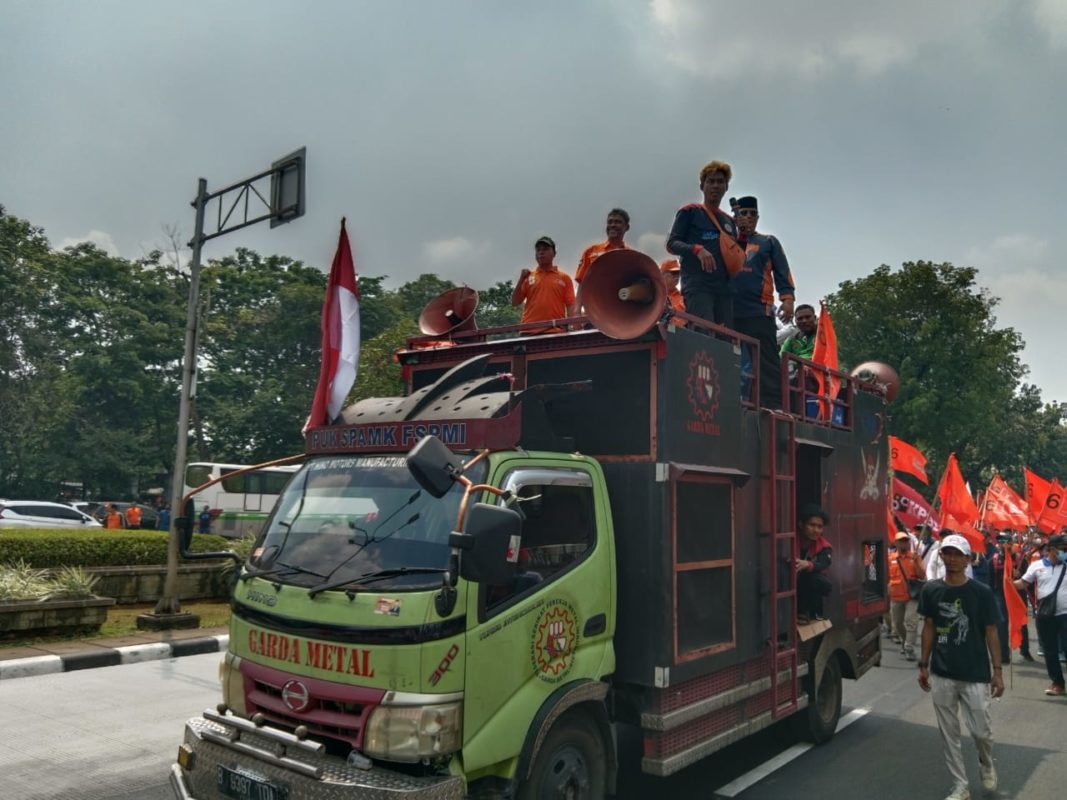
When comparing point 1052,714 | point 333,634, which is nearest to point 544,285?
point 333,634

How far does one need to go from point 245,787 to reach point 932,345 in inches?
1361

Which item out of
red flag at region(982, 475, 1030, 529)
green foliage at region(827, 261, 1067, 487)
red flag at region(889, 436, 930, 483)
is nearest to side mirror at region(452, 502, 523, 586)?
red flag at region(889, 436, 930, 483)

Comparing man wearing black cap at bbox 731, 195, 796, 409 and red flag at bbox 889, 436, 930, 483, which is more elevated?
man wearing black cap at bbox 731, 195, 796, 409

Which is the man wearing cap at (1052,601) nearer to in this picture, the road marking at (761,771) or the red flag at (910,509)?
the red flag at (910,509)

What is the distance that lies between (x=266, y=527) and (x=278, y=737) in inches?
48.4

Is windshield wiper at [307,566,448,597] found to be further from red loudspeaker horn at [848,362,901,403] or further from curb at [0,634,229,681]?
red loudspeaker horn at [848,362,901,403]

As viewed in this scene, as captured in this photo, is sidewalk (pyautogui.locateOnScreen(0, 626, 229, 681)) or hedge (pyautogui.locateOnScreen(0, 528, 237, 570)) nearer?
sidewalk (pyautogui.locateOnScreen(0, 626, 229, 681))

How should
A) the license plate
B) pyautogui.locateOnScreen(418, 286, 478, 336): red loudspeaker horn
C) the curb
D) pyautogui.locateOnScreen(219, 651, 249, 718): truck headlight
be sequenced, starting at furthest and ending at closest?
the curb → pyautogui.locateOnScreen(418, 286, 478, 336): red loudspeaker horn → pyautogui.locateOnScreen(219, 651, 249, 718): truck headlight → the license plate

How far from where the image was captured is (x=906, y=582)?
11.5m

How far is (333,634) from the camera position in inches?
153

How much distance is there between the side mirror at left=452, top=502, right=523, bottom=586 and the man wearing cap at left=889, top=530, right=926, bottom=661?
9.47 meters

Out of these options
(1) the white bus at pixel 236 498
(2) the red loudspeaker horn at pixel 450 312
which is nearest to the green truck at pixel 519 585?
(2) the red loudspeaker horn at pixel 450 312

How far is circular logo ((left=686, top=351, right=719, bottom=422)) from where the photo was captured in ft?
17.2

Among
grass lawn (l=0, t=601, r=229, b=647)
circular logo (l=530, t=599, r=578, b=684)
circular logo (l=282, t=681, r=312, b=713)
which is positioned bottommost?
grass lawn (l=0, t=601, r=229, b=647)
